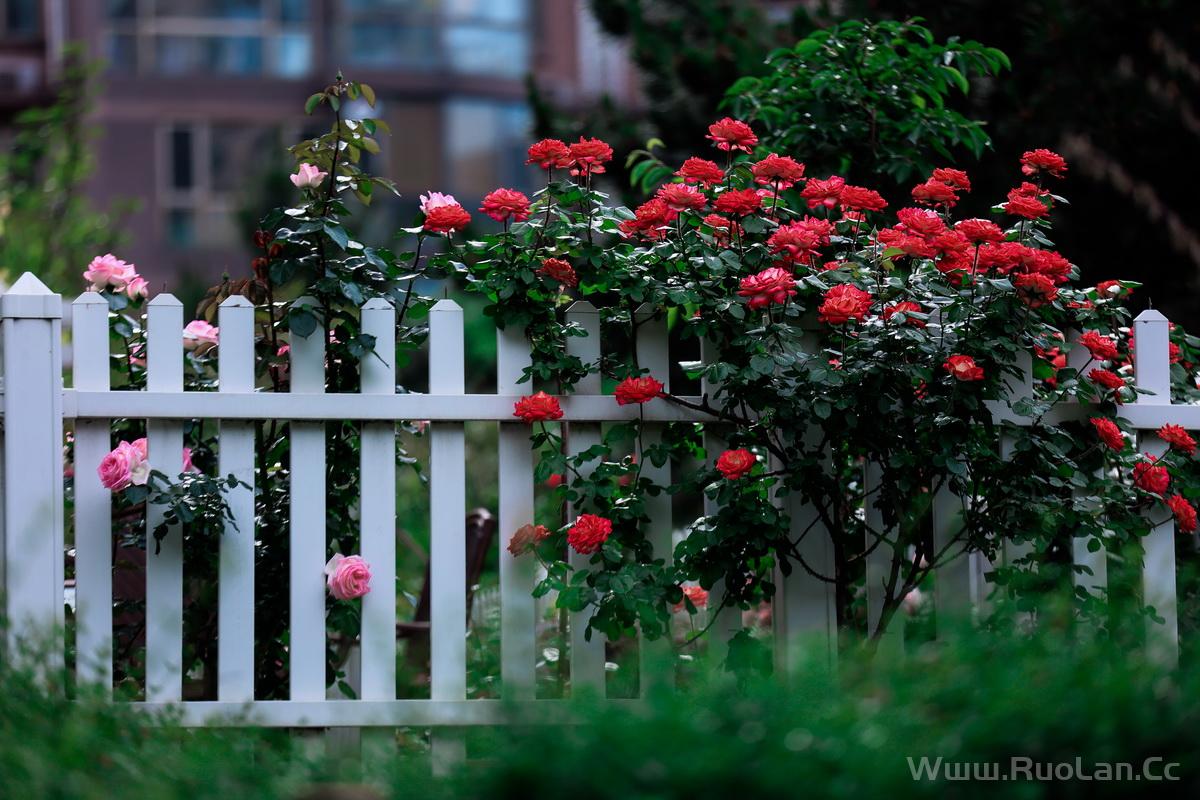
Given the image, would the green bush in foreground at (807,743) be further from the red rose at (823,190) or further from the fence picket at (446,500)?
the red rose at (823,190)

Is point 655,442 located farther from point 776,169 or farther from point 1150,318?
point 1150,318

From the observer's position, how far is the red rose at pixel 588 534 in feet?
8.73

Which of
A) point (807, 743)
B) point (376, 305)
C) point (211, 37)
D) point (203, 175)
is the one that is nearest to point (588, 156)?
point (376, 305)

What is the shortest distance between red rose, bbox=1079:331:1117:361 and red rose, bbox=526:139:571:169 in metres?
1.23

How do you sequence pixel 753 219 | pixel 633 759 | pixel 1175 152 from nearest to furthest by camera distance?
pixel 633 759 → pixel 753 219 → pixel 1175 152

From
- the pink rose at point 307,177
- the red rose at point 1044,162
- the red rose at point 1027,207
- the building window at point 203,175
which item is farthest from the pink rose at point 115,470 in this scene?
the building window at point 203,175

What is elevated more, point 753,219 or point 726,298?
point 753,219

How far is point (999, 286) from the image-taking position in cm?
269

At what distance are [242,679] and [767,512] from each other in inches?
46.4

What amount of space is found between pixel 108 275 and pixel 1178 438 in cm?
249

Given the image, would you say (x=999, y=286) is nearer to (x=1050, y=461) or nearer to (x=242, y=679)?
(x=1050, y=461)

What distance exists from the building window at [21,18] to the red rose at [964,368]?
63.5 feet

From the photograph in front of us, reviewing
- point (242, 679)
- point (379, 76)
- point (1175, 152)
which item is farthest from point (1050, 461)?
point (379, 76)

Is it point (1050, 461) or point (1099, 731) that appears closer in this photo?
point (1099, 731)
